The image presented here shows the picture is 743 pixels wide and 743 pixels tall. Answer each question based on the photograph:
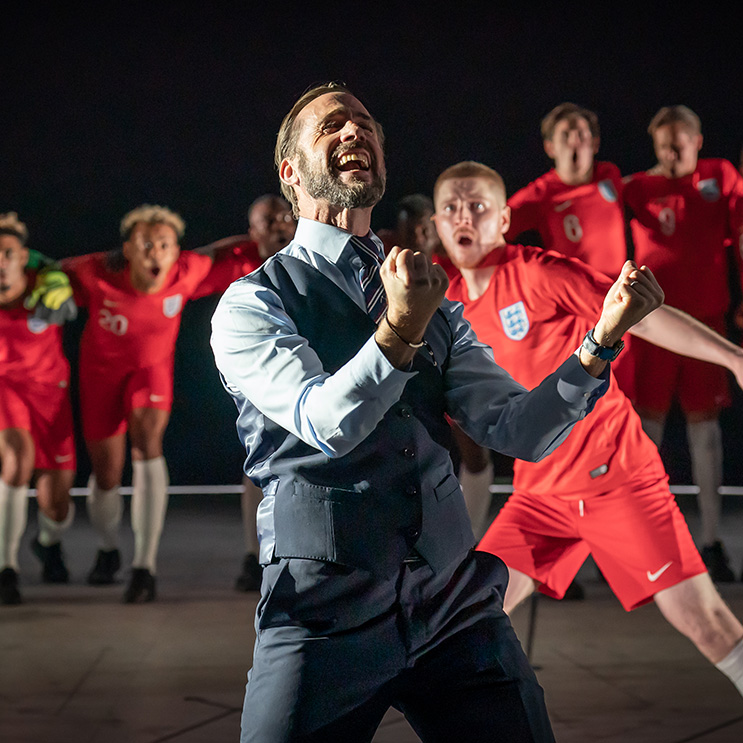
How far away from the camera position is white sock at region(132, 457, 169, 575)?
15.1 ft

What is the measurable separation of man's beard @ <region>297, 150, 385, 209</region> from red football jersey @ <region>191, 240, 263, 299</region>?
3.35m

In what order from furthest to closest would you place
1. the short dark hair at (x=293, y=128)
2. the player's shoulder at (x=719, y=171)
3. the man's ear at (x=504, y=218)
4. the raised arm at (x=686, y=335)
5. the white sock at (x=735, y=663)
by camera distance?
the player's shoulder at (x=719, y=171) < the man's ear at (x=504, y=218) < the white sock at (x=735, y=663) < the raised arm at (x=686, y=335) < the short dark hair at (x=293, y=128)

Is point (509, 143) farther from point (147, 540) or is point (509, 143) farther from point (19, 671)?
point (19, 671)

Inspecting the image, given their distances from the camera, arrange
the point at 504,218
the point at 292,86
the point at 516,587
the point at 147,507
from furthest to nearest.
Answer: the point at 292,86 → the point at 147,507 → the point at 504,218 → the point at 516,587

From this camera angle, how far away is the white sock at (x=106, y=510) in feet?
16.1

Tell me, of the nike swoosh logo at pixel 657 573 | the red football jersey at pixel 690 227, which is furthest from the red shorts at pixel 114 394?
the nike swoosh logo at pixel 657 573

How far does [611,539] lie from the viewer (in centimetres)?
264

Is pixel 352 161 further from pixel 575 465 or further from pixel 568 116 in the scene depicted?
pixel 568 116

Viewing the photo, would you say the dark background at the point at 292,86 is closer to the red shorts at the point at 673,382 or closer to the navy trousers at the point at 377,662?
→ the red shorts at the point at 673,382

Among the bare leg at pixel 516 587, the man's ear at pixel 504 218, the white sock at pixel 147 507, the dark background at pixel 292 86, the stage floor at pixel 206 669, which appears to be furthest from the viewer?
the dark background at pixel 292 86

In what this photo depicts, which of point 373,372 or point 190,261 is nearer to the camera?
point 373,372

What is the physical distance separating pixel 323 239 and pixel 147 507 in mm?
3320

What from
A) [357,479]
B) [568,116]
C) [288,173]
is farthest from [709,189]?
[357,479]

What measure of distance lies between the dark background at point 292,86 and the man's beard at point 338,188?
553 cm
